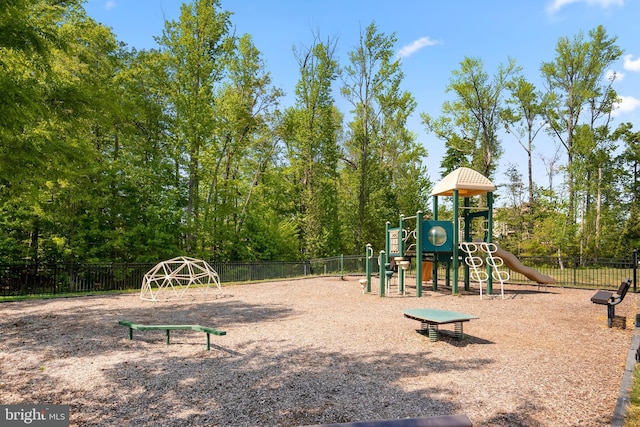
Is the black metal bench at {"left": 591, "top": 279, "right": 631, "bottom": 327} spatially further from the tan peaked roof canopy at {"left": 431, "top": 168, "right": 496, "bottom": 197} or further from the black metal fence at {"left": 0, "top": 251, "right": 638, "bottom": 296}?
the black metal fence at {"left": 0, "top": 251, "right": 638, "bottom": 296}

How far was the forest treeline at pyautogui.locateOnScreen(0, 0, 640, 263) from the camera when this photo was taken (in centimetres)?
1249

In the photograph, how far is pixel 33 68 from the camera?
12156 mm

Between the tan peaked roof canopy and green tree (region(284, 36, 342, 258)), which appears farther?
green tree (region(284, 36, 342, 258))

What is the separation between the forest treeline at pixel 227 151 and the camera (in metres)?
12.5

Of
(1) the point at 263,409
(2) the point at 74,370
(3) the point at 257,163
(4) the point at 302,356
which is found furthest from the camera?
(3) the point at 257,163

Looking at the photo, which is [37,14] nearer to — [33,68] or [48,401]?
[33,68]

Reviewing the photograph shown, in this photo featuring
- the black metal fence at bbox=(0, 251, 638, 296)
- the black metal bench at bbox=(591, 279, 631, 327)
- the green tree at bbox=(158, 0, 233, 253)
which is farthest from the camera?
the green tree at bbox=(158, 0, 233, 253)

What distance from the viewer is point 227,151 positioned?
28344mm

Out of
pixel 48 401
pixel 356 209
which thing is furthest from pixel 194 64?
pixel 48 401

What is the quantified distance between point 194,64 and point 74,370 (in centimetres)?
2183

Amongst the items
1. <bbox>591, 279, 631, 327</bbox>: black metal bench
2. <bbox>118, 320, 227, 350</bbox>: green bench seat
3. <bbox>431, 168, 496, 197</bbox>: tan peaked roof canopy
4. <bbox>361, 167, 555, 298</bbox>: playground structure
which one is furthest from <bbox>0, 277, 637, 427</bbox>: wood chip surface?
<bbox>431, 168, 496, 197</bbox>: tan peaked roof canopy

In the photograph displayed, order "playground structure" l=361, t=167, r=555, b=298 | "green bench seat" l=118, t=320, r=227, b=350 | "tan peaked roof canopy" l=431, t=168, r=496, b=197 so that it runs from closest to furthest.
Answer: "green bench seat" l=118, t=320, r=227, b=350, "playground structure" l=361, t=167, r=555, b=298, "tan peaked roof canopy" l=431, t=168, r=496, b=197

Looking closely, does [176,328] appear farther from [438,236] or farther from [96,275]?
[96,275]

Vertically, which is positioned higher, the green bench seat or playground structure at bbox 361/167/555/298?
playground structure at bbox 361/167/555/298
